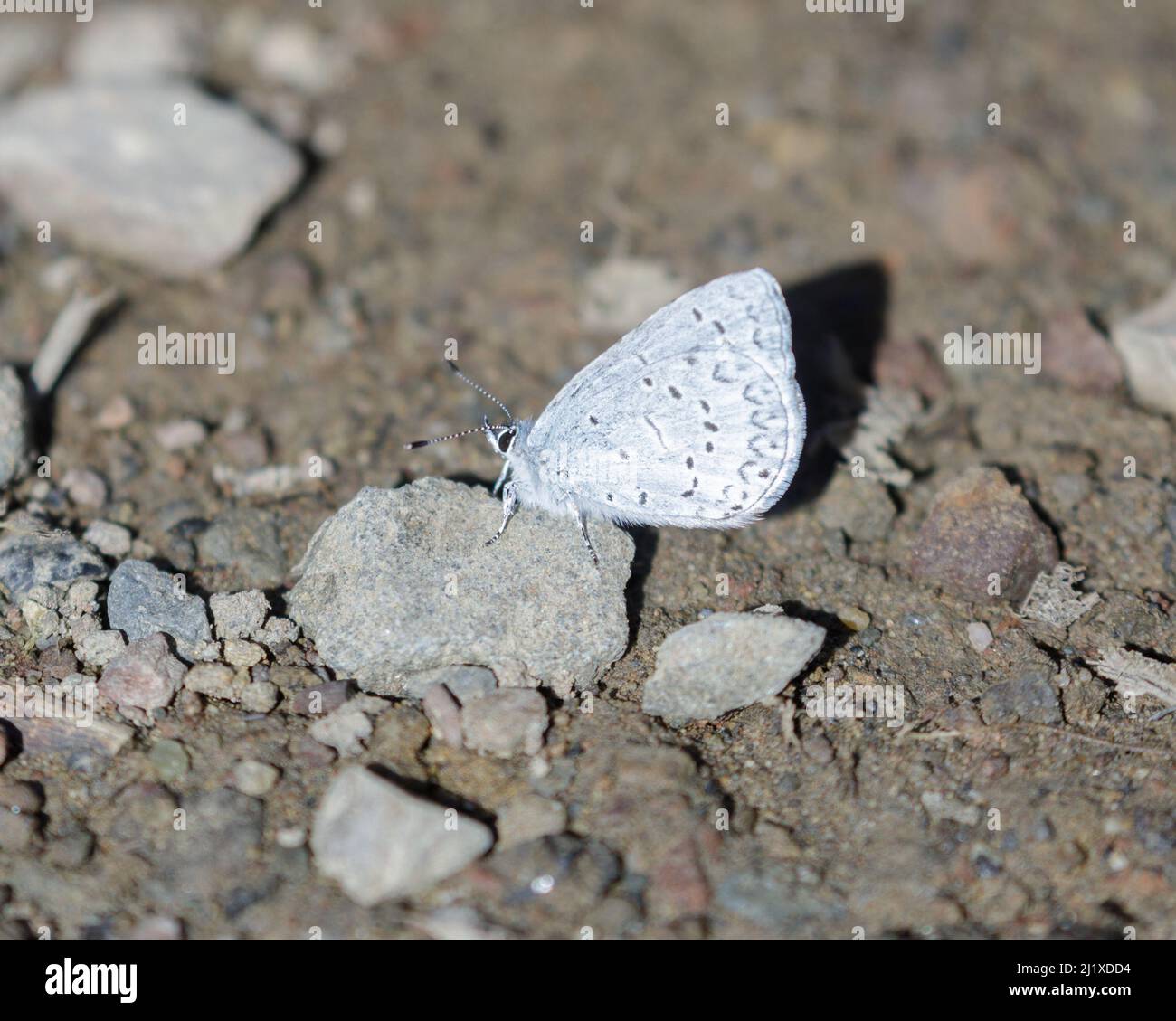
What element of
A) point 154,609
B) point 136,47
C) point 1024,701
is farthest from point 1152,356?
point 136,47

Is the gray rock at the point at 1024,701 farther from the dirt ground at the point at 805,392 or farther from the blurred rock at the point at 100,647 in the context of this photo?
the blurred rock at the point at 100,647

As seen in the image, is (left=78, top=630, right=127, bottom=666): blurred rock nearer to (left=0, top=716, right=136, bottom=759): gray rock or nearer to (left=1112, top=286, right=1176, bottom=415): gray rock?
(left=0, top=716, right=136, bottom=759): gray rock

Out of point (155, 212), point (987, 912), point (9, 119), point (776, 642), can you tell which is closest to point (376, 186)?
point (155, 212)

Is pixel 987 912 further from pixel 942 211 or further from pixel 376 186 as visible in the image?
pixel 376 186

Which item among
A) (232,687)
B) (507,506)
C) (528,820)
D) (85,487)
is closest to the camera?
(528,820)

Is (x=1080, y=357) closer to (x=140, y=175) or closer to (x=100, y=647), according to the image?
(x=100, y=647)


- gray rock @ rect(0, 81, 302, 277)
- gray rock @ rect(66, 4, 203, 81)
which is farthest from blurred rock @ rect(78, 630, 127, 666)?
gray rock @ rect(66, 4, 203, 81)
